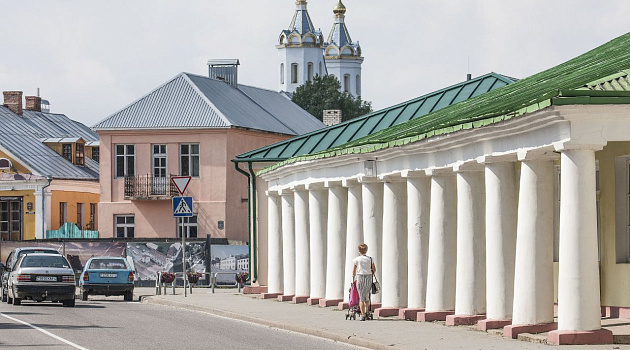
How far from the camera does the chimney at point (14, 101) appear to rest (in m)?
80.9

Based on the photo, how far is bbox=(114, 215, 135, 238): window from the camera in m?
66.7

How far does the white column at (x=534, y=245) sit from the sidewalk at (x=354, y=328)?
0.69m

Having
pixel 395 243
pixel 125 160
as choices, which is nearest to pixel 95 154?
pixel 125 160

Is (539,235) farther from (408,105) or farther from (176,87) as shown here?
A: (176,87)

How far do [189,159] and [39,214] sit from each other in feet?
27.9

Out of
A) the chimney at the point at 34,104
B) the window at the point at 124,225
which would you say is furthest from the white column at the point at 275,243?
the chimney at the point at 34,104

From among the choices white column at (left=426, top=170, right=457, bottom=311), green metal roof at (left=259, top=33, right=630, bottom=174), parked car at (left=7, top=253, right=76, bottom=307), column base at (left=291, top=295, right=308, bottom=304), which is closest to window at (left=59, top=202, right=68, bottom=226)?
parked car at (left=7, top=253, right=76, bottom=307)

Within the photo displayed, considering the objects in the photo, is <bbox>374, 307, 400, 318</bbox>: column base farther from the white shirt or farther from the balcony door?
the balcony door

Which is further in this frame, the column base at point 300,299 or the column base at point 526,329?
the column base at point 300,299

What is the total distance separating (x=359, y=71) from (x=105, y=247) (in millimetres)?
128043

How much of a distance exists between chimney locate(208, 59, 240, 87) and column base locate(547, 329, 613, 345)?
56085mm

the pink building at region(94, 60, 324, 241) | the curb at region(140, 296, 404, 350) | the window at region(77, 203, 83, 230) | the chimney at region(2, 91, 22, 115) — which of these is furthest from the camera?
the chimney at region(2, 91, 22, 115)

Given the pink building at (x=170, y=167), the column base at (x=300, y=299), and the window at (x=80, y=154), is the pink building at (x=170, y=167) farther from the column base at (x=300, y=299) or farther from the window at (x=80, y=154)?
the column base at (x=300, y=299)

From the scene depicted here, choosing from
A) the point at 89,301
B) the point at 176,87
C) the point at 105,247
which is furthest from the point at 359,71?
the point at 89,301
